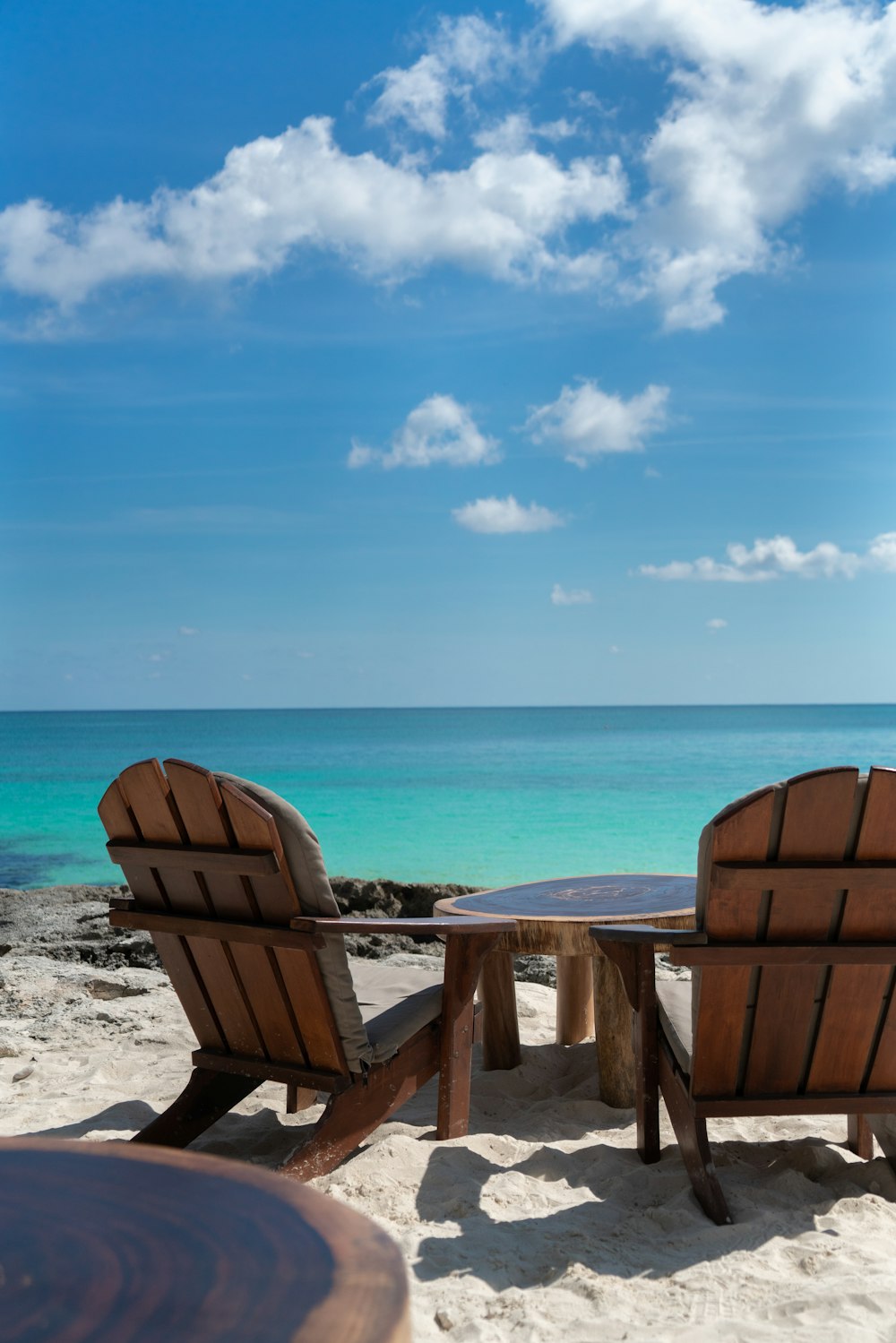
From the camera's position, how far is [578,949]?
315cm

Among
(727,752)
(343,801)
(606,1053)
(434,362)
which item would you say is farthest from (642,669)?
(606,1053)

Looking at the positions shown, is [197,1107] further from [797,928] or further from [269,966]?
[797,928]

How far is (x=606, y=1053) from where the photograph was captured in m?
3.33

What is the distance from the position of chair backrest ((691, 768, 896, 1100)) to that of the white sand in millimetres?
310

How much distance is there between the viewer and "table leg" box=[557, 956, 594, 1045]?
3895 mm

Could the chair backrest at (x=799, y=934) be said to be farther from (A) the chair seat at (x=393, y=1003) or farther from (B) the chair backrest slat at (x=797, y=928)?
(A) the chair seat at (x=393, y=1003)

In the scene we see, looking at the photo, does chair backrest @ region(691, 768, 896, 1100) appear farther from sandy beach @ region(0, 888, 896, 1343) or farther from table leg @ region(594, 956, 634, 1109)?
table leg @ region(594, 956, 634, 1109)

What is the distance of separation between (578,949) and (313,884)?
0.97 m

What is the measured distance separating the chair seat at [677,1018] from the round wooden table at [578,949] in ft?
0.63

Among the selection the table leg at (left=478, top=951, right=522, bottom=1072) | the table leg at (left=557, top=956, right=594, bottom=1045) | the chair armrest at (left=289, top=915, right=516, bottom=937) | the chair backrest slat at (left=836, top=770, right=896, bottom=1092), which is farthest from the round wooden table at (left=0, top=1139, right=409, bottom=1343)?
the table leg at (left=557, top=956, right=594, bottom=1045)

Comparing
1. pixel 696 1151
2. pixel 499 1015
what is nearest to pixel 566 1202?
pixel 696 1151

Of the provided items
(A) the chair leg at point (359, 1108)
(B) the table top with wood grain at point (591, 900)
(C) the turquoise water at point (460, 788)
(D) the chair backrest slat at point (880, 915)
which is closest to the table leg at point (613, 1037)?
(B) the table top with wood grain at point (591, 900)

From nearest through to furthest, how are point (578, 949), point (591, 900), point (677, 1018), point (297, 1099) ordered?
point (677, 1018)
point (578, 949)
point (297, 1099)
point (591, 900)

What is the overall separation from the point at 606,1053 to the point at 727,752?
35677mm
